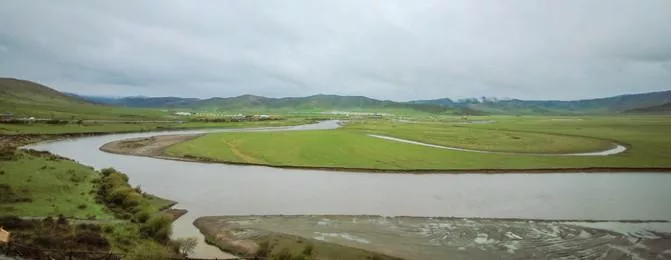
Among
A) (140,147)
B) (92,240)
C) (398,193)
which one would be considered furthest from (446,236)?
(140,147)

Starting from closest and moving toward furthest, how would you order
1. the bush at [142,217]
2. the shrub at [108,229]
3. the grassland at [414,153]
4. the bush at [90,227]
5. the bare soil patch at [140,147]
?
the bush at [90,227] < the shrub at [108,229] < the bush at [142,217] < the grassland at [414,153] < the bare soil patch at [140,147]

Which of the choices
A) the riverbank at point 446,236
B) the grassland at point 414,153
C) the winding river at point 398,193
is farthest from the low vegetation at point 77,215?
the grassland at point 414,153

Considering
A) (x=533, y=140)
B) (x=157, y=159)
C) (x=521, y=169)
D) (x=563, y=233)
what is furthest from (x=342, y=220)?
(x=533, y=140)

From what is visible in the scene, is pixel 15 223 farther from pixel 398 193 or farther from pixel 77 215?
pixel 398 193

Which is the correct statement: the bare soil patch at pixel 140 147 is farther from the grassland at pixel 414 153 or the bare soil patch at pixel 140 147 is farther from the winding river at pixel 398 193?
the winding river at pixel 398 193

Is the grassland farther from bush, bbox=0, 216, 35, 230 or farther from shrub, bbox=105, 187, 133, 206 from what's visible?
bush, bbox=0, 216, 35, 230

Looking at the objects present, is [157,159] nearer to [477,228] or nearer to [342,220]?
[342,220]
